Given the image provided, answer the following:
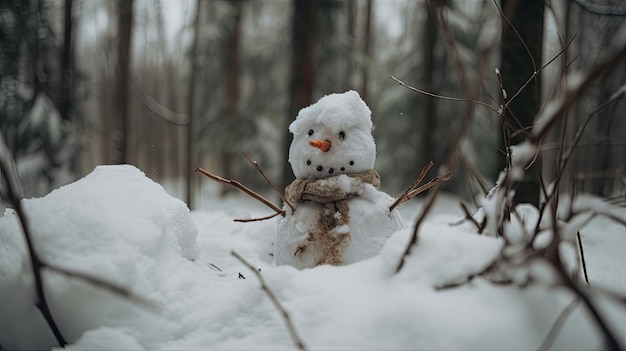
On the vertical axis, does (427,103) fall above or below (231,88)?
above

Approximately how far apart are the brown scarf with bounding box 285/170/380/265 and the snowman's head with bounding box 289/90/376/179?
0.15 ft

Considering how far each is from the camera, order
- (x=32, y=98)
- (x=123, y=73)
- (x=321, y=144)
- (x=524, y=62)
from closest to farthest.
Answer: (x=321, y=144)
(x=524, y=62)
(x=123, y=73)
(x=32, y=98)

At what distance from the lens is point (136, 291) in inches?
37.1

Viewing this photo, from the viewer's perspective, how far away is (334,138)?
1.76m

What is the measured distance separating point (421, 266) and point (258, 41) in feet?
31.7

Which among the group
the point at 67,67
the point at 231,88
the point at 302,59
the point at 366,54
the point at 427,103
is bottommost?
the point at 231,88

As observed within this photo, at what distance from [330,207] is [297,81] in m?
3.40

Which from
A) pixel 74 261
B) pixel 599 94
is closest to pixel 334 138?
pixel 74 261

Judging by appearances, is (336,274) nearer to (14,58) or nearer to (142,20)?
(14,58)

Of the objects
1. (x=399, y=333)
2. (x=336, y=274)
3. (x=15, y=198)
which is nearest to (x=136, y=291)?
(x=15, y=198)

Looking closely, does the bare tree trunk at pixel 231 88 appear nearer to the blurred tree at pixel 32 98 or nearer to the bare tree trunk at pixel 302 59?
the blurred tree at pixel 32 98

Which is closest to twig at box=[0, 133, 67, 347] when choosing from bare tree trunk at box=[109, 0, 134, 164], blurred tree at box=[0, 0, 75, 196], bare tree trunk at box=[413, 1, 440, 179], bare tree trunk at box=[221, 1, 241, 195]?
bare tree trunk at box=[109, 0, 134, 164]

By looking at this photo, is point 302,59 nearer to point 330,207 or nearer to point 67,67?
point 67,67

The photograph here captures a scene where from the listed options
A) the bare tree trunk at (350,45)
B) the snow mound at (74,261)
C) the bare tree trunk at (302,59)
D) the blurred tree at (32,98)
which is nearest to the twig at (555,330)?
the snow mound at (74,261)
